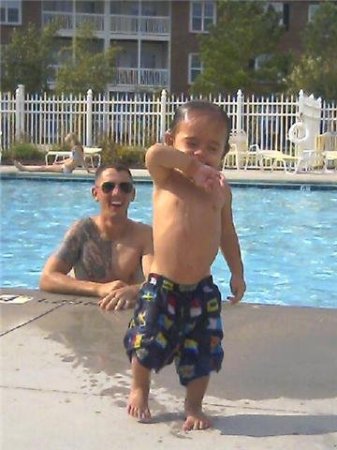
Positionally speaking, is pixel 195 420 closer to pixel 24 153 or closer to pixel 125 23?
pixel 24 153

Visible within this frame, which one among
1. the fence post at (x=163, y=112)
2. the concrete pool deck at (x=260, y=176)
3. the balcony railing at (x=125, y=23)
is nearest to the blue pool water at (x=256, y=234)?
the concrete pool deck at (x=260, y=176)

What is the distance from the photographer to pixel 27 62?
3612cm

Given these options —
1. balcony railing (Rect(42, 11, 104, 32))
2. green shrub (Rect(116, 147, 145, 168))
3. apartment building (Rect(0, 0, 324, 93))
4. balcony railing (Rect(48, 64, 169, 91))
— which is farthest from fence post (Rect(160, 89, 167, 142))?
balcony railing (Rect(42, 11, 104, 32))

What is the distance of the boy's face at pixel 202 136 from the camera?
10.1 feet

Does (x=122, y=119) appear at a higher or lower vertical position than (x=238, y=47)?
lower

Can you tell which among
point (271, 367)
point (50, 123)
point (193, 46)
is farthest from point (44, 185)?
point (193, 46)

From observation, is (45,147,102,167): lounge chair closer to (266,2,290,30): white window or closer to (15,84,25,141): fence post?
(15,84,25,141): fence post

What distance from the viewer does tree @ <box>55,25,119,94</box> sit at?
34750 mm

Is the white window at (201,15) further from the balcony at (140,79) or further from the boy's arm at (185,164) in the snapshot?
the boy's arm at (185,164)

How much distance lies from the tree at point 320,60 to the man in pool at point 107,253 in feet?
95.7

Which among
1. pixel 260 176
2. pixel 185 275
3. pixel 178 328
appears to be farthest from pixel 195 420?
pixel 260 176

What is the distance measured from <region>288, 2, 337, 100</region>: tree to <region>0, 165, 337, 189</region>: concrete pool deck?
12.3 metres

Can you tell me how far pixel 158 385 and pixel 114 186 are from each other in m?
1.41

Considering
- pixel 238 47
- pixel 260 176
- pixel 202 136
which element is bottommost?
pixel 260 176
